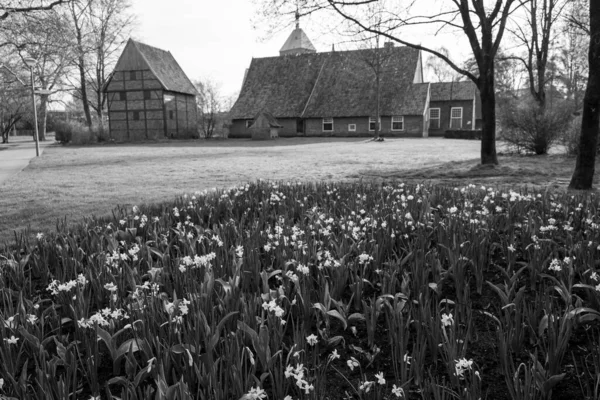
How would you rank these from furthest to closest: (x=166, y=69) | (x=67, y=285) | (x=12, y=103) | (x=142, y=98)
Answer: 1. (x=12, y=103)
2. (x=166, y=69)
3. (x=142, y=98)
4. (x=67, y=285)

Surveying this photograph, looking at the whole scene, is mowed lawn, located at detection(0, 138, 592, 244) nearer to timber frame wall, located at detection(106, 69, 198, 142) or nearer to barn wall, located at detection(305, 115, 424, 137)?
barn wall, located at detection(305, 115, 424, 137)

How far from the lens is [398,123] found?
1975 inches

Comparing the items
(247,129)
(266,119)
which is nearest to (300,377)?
(266,119)

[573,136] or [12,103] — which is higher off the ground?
[12,103]

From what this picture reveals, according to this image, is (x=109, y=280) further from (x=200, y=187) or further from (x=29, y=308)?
(x=200, y=187)

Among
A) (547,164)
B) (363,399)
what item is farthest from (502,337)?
(547,164)

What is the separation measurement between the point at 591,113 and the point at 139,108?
151ft

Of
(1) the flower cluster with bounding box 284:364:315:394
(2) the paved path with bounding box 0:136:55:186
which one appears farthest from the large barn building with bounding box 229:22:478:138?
(1) the flower cluster with bounding box 284:364:315:394

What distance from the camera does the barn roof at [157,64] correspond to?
47750 millimetres

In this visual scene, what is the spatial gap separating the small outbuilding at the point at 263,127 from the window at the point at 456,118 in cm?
1983

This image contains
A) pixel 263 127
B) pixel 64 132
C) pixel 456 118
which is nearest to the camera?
pixel 64 132

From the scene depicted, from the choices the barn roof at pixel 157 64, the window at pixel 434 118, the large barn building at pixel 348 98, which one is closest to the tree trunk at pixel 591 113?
the large barn building at pixel 348 98

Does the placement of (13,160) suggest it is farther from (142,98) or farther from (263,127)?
(263,127)

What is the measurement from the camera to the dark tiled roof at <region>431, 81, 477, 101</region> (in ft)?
176
